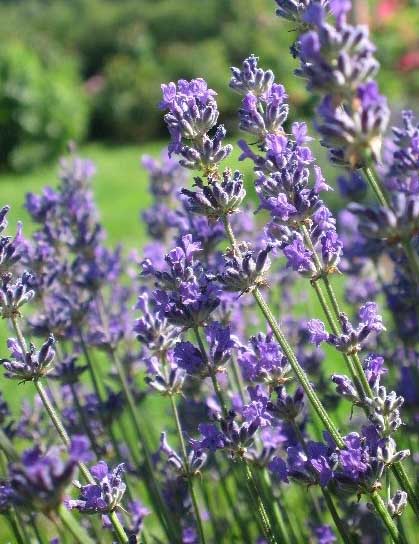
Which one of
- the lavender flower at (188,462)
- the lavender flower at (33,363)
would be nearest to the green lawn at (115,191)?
the lavender flower at (188,462)

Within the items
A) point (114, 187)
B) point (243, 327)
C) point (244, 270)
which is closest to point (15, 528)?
point (244, 270)

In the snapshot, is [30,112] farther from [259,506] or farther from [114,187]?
[259,506]

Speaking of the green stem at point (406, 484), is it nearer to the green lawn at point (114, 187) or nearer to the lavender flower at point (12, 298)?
the lavender flower at point (12, 298)

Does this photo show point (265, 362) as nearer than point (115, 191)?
Yes

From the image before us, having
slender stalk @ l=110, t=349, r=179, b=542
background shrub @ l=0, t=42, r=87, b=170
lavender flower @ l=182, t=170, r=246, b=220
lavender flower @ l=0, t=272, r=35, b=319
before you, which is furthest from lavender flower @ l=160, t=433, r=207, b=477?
background shrub @ l=0, t=42, r=87, b=170

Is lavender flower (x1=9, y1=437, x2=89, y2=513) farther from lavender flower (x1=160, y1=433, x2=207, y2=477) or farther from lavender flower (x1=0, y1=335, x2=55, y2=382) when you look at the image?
lavender flower (x1=160, y1=433, x2=207, y2=477)

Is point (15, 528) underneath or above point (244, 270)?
underneath
